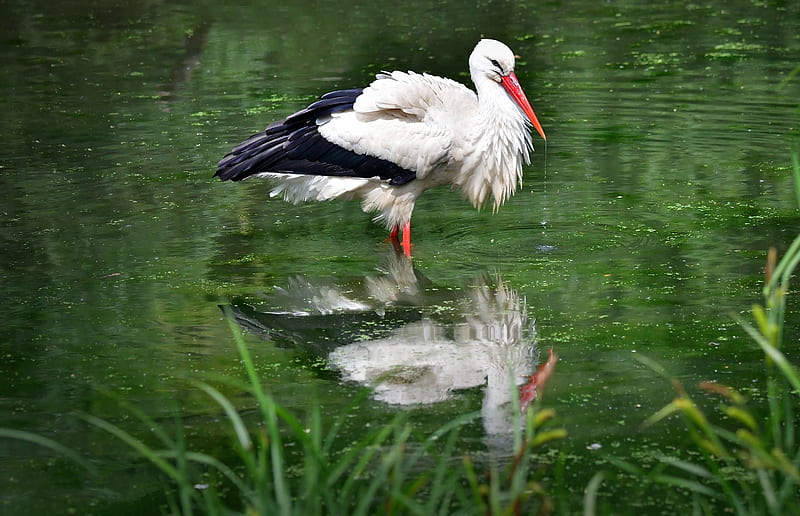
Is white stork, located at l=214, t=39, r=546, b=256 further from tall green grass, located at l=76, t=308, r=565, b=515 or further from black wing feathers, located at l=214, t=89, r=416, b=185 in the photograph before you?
tall green grass, located at l=76, t=308, r=565, b=515

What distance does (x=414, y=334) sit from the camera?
5.78 metres

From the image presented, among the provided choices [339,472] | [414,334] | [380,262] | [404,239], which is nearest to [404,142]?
[404,239]

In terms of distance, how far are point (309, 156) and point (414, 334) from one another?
199cm

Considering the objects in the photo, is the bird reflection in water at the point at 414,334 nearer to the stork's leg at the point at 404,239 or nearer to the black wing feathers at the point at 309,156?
the stork's leg at the point at 404,239

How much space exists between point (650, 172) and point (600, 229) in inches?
60.6

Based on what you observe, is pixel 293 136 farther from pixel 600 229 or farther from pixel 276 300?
pixel 600 229

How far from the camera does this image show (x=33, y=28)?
16.3 meters

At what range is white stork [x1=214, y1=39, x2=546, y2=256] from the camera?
7195 millimetres

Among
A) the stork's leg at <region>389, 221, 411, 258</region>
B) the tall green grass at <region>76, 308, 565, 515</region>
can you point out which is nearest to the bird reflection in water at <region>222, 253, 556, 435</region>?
the stork's leg at <region>389, 221, 411, 258</region>

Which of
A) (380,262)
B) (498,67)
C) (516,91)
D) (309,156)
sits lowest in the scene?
(380,262)

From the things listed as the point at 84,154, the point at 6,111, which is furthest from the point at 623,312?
the point at 6,111

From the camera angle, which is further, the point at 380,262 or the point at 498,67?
the point at 498,67

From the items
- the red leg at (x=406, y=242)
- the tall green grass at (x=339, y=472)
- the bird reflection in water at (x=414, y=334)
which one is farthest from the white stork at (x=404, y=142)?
the tall green grass at (x=339, y=472)

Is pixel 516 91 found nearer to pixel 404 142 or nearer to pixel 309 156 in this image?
pixel 404 142
